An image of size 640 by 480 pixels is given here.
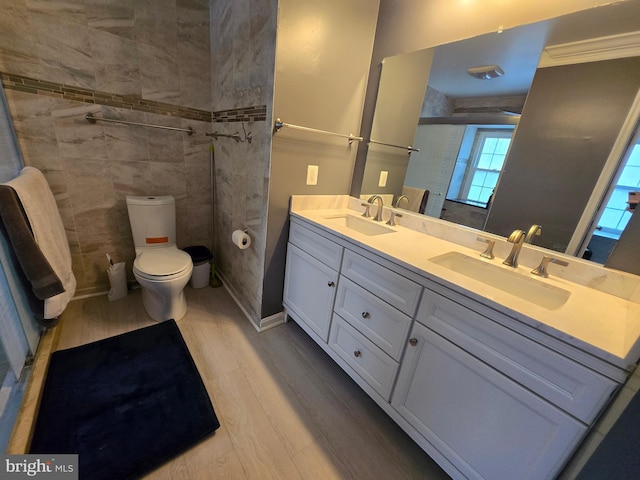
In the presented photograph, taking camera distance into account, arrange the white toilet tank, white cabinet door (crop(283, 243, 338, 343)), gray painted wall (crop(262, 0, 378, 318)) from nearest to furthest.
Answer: gray painted wall (crop(262, 0, 378, 318)) < white cabinet door (crop(283, 243, 338, 343)) < the white toilet tank

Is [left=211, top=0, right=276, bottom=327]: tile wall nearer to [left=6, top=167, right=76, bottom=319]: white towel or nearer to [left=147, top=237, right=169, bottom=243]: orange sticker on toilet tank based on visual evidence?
[left=147, top=237, right=169, bottom=243]: orange sticker on toilet tank

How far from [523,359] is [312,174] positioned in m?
1.42

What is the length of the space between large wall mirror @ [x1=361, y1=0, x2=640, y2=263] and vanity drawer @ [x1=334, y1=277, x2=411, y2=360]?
2.23 ft

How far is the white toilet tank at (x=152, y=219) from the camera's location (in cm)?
193

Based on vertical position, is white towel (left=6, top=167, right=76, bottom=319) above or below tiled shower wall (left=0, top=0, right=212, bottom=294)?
below

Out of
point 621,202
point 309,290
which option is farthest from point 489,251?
point 309,290

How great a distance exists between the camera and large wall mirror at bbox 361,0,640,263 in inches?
38.3

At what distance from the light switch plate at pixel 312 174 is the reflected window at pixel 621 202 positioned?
4.63 ft

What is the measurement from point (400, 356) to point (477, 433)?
0.36m

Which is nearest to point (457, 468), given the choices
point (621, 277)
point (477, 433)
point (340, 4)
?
point (477, 433)

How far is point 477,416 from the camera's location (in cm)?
92

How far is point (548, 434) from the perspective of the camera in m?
0.76

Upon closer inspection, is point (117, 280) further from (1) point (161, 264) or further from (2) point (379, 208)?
(2) point (379, 208)

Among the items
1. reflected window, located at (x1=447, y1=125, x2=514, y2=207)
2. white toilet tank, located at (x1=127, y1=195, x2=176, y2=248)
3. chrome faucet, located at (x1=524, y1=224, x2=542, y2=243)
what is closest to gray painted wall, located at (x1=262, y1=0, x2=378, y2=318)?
reflected window, located at (x1=447, y1=125, x2=514, y2=207)
